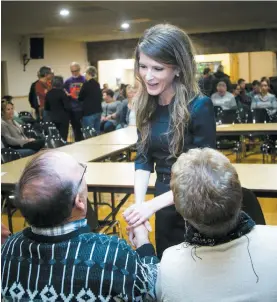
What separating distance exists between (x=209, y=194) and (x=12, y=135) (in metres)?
5.34

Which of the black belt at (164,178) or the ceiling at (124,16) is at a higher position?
the ceiling at (124,16)

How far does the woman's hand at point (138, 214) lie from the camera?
1.62 meters

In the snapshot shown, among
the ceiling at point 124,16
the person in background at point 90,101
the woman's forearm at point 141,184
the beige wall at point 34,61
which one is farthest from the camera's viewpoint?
the beige wall at point 34,61

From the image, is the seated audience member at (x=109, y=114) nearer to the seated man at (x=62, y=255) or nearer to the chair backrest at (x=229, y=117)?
the chair backrest at (x=229, y=117)

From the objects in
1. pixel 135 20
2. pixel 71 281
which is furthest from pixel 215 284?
pixel 135 20

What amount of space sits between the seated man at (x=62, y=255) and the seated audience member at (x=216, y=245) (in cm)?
11

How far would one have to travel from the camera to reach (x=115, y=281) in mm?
1227

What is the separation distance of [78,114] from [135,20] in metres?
3.67

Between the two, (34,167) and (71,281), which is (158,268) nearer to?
(71,281)

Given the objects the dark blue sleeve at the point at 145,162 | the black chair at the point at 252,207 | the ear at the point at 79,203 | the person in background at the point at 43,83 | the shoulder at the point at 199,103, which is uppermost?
the person in background at the point at 43,83

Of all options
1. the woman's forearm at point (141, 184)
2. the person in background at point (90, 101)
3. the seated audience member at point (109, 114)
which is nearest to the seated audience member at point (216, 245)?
the woman's forearm at point (141, 184)

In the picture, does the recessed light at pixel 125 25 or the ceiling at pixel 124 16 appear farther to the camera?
the recessed light at pixel 125 25

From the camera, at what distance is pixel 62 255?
1.26 m

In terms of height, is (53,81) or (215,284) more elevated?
(53,81)
